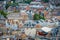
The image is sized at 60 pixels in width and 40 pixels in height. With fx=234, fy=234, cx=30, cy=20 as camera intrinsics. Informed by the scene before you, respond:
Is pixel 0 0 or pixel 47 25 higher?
pixel 0 0

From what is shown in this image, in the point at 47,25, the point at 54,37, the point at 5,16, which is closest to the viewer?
the point at 54,37

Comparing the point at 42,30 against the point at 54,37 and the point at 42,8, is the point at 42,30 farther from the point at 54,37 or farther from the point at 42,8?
the point at 42,8

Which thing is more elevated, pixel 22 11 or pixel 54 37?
pixel 22 11

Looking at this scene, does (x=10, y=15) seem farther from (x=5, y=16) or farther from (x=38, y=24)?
(x=38, y=24)

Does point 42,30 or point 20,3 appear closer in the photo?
point 42,30

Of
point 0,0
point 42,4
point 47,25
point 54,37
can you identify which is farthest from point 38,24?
point 0,0

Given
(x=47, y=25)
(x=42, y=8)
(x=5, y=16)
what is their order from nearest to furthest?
(x=47, y=25) → (x=5, y=16) → (x=42, y=8)

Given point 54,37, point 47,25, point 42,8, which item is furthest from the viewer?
point 42,8

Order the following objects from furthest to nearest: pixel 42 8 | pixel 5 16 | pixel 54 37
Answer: pixel 42 8 < pixel 5 16 < pixel 54 37

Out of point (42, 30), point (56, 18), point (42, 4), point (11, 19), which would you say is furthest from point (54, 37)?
point (42, 4)
